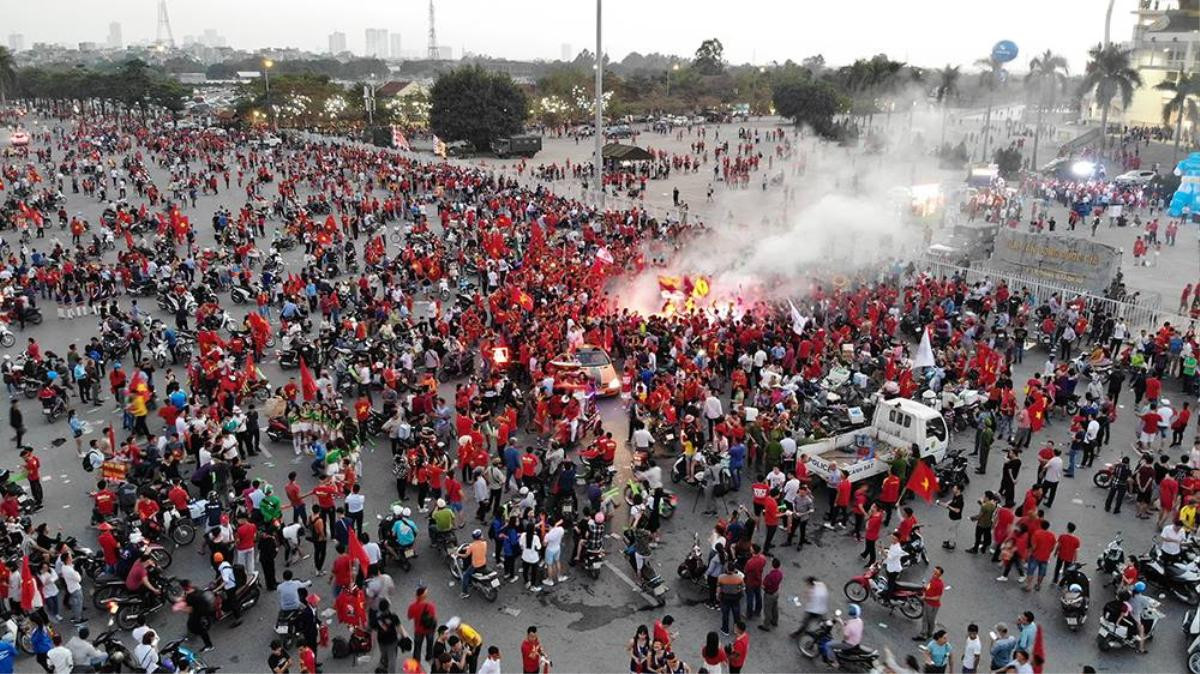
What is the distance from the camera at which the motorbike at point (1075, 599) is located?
464 inches

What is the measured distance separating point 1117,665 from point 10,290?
3042cm

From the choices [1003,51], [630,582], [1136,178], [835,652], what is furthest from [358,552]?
[1003,51]

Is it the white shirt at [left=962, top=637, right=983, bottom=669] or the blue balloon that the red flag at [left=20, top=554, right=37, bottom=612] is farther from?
the blue balloon

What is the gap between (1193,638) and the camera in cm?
1156

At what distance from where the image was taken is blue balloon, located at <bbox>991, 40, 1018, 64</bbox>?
219 ft

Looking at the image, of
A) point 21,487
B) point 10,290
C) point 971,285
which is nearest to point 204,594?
point 21,487

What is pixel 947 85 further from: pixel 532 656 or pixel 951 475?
pixel 532 656

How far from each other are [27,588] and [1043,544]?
46.4 ft

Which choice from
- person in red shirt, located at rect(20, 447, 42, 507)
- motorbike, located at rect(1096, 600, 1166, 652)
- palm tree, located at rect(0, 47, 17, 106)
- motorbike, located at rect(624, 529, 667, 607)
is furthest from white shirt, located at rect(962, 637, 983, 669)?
palm tree, located at rect(0, 47, 17, 106)

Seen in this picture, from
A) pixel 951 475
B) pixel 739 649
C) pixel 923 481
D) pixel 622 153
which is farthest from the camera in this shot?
pixel 622 153

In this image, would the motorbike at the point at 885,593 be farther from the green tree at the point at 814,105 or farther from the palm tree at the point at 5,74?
the palm tree at the point at 5,74

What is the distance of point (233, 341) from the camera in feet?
72.1

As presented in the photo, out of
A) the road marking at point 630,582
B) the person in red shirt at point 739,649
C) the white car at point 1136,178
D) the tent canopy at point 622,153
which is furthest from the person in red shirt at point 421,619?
the white car at point 1136,178

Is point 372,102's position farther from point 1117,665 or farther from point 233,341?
point 1117,665
